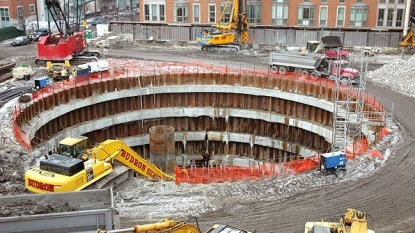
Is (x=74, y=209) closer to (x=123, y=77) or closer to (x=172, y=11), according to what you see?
(x=123, y=77)

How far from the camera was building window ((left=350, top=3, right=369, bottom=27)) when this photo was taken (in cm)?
5853

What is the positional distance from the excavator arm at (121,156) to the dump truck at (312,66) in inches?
716

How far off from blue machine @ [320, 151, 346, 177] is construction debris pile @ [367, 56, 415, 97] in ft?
52.4

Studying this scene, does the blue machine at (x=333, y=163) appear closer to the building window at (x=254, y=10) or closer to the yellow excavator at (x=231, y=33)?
the yellow excavator at (x=231, y=33)

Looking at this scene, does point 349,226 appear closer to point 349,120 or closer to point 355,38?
point 349,120

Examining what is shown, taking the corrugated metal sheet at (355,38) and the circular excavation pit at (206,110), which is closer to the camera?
the circular excavation pit at (206,110)

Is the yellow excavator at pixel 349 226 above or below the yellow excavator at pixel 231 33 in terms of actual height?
below

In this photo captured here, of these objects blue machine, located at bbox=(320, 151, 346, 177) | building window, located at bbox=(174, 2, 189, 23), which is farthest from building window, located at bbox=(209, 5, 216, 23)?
blue machine, located at bbox=(320, 151, 346, 177)

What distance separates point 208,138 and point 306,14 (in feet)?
86.5

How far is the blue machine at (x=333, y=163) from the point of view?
75.0 feet

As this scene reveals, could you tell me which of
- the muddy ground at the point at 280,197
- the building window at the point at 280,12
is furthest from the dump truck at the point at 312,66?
the building window at the point at 280,12

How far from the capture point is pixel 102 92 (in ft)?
125

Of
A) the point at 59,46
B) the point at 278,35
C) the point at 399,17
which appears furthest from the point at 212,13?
the point at 59,46

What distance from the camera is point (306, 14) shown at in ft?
197
